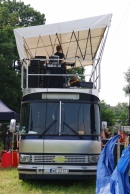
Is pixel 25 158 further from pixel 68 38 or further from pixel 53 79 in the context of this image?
pixel 68 38

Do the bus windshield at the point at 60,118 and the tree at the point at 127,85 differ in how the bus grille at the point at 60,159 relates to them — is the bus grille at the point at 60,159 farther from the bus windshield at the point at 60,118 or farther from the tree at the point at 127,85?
the tree at the point at 127,85

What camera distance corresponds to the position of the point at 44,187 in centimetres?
976

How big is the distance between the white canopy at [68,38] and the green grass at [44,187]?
145 inches

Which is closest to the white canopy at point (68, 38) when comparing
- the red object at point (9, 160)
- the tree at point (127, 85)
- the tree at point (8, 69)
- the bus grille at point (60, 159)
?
the bus grille at point (60, 159)

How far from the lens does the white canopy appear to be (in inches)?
420

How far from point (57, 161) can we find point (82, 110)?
59.5 inches

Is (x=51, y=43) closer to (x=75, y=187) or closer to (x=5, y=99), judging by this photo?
(x=75, y=187)

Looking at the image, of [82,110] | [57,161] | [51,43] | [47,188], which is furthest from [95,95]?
[51,43]

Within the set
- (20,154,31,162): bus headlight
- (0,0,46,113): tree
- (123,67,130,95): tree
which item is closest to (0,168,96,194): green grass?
(20,154,31,162): bus headlight

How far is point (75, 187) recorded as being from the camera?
9.70 m

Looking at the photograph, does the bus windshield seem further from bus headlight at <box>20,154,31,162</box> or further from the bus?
bus headlight at <box>20,154,31,162</box>

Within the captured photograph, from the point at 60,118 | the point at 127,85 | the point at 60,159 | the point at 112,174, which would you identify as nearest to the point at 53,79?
the point at 60,118

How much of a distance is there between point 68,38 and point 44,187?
16.8 feet

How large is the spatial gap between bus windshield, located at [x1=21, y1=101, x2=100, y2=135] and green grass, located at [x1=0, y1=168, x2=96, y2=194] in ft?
4.84
